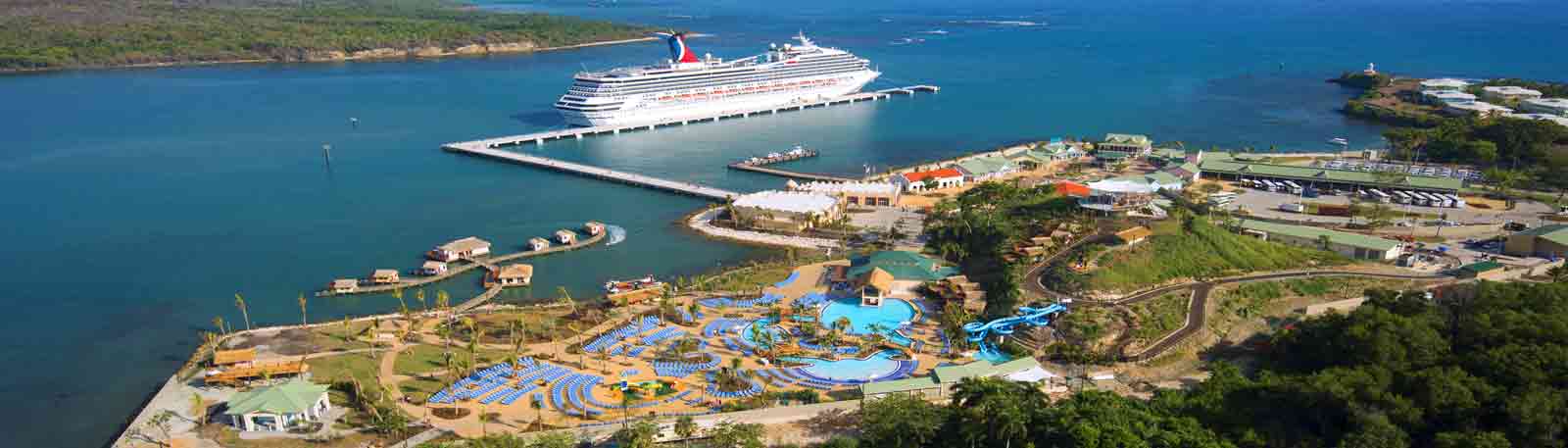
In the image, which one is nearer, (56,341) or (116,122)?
(56,341)

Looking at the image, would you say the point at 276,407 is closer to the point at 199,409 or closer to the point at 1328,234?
the point at 199,409

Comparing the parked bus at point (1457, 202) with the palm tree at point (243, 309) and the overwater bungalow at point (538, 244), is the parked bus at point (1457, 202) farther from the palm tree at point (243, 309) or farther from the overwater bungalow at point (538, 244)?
the palm tree at point (243, 309)

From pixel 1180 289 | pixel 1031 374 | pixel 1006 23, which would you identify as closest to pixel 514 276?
pixel 1031 374

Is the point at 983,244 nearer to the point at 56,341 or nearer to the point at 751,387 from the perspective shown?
the point at 751,387

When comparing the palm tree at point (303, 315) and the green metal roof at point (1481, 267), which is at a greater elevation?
the green metal roof at point (1481, 267)

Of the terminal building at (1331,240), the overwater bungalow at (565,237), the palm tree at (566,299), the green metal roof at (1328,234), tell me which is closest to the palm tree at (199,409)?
the palm tree at (566,299)

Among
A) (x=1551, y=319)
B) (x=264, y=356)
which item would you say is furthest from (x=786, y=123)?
(x=1551, y=319)
